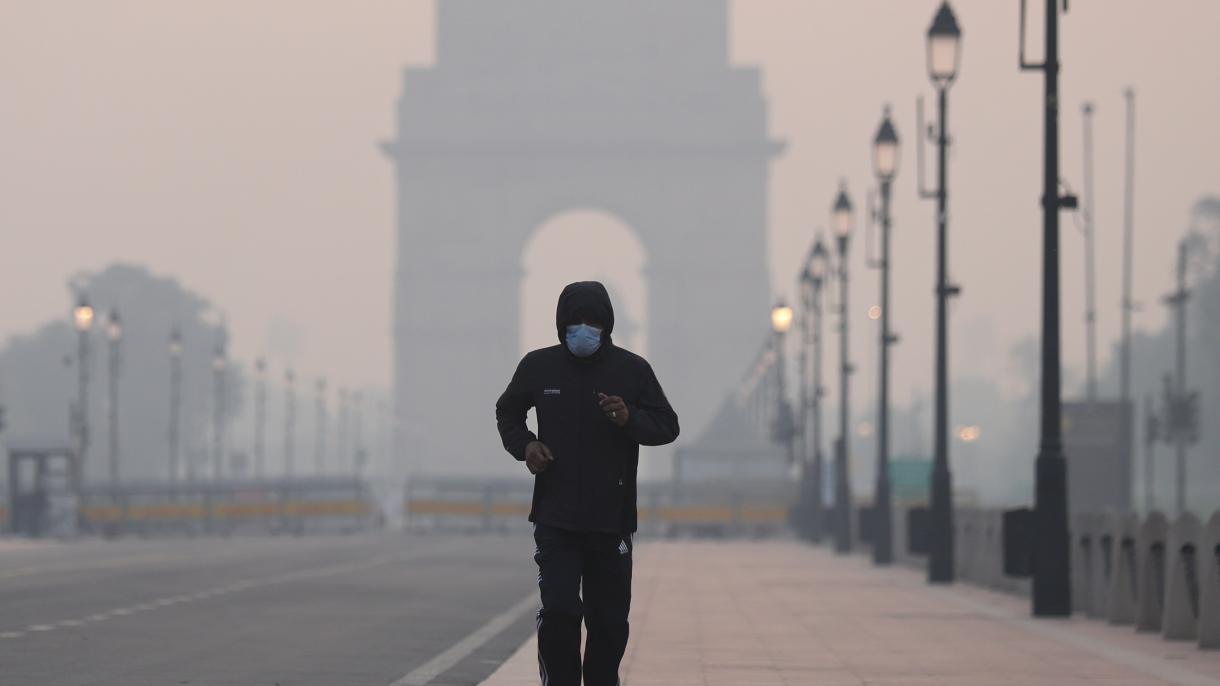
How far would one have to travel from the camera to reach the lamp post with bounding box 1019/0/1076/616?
23453mm

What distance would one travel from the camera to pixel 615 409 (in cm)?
1086

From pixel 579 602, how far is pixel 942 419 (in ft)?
75.5

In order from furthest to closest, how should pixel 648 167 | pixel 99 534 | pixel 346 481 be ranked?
1. pixel 648 167
2. pixel 346 481
3. pixel 99 534

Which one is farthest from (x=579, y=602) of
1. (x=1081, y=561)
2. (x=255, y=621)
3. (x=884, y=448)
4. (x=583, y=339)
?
(x=884, y=448)

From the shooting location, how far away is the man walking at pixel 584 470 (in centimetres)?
1092

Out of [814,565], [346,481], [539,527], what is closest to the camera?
[539,527]

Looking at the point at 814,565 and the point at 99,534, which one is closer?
the point at 814,565

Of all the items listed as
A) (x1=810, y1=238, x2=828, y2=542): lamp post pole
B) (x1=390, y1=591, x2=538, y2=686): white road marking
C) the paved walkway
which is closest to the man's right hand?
the paved walkway

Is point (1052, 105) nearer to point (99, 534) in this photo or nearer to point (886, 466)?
point (886, 466)

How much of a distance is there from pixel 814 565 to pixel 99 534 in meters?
34.8

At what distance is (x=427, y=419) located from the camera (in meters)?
132

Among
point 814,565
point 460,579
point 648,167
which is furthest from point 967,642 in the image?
point 648,167

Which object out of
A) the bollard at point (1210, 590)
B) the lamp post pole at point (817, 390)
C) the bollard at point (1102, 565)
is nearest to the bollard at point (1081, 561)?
the bollard at point (1102, 565)

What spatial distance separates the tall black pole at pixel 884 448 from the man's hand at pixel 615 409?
1179 inches
